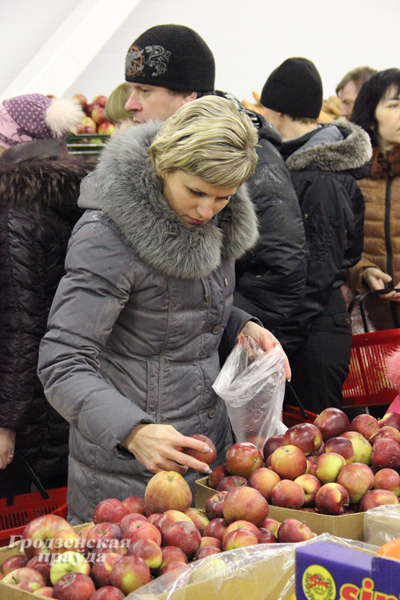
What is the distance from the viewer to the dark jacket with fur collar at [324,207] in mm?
2607

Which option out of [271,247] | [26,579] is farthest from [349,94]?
[26,579]

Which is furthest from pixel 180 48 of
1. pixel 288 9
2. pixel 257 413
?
pixel 288 9

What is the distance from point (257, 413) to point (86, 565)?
76 centimetres

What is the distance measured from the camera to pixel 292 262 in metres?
2.32

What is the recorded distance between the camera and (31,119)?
2.33 metres

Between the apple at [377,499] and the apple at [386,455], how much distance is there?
0.33ft

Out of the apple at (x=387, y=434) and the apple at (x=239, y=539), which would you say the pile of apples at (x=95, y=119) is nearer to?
the apple at (x=387, y=434)

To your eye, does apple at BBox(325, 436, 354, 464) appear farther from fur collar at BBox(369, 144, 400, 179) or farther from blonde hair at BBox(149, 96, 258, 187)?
fur collar at BBox(369, 144, 400, 179)

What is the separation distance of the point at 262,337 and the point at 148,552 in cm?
87

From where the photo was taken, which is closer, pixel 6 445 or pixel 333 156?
pixel 6 445

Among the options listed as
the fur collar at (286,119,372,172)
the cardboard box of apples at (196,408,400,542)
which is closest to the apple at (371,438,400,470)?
the cardboard box of apples at (196,408,400,542)

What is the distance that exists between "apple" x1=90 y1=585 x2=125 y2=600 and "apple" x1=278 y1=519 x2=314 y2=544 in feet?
1.02

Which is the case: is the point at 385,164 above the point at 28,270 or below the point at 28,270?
above

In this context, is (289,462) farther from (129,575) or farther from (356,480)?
(129,575)
